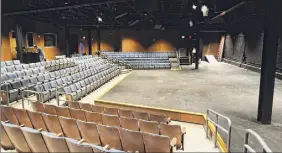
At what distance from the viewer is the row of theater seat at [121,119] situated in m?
3.50

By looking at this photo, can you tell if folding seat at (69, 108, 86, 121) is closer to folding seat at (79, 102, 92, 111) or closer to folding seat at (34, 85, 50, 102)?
folding seat at (79, 102, 92, 111)

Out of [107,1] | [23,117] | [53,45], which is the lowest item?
[23,117]

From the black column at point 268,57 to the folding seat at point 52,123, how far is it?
4188mm

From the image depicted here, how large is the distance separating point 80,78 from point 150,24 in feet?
27.5

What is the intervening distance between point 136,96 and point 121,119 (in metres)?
3.34

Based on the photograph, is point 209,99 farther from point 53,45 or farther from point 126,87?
point 53,45

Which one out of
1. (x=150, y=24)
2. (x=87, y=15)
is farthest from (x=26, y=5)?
(x=150, y=24)

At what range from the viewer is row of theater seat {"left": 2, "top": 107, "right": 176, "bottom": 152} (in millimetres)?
2820

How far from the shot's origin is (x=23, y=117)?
3625 mm

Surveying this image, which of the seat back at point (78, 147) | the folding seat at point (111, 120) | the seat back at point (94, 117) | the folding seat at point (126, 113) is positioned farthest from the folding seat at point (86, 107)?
the seat back at point (78, 147)

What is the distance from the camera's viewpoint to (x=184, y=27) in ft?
54.3

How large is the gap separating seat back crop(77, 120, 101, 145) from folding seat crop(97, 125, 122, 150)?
77mm

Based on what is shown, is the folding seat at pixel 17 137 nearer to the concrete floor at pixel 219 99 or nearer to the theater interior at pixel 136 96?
the theater interior at pixel 136 96

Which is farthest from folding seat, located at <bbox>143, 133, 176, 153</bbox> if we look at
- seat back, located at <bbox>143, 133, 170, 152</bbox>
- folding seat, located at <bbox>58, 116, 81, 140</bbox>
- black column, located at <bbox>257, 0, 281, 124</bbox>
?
black column, located at <bbox>257, 0, 281, 124</bbox>
